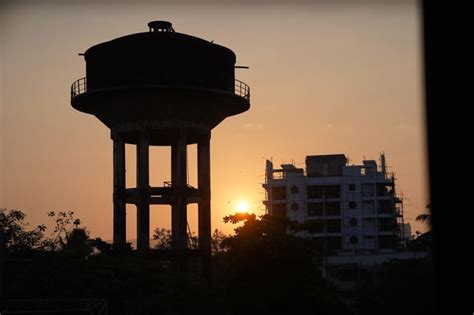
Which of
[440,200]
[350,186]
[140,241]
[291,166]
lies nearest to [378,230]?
[350,186]

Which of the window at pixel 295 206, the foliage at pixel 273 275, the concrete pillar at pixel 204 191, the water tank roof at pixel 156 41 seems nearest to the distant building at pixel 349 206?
the window at pixel 295 206

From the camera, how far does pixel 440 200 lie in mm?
3916

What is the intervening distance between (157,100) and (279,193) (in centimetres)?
5059

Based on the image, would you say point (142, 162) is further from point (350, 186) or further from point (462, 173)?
point (350, 186)

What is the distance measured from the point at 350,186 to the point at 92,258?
53903 mm

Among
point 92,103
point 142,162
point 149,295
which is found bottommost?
point 149,295

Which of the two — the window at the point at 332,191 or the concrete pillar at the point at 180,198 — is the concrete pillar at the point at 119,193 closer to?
the concrete pillar at the point at 180,198

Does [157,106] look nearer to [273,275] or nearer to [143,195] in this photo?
[143,195]

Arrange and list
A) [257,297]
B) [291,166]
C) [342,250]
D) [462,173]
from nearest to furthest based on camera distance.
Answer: [462,173] < [257,297] < [342,250] < [291,166]

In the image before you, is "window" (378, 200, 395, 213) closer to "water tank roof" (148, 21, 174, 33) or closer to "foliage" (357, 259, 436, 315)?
"foliage" (357, 259, 436, 315)

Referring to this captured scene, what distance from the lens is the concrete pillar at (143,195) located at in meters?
42.0

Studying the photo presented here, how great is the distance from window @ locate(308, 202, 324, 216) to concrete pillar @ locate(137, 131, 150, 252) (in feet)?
155

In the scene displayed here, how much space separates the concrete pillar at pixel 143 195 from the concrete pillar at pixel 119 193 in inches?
38.1

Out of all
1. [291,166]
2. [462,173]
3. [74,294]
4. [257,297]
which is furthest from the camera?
[291,166]
